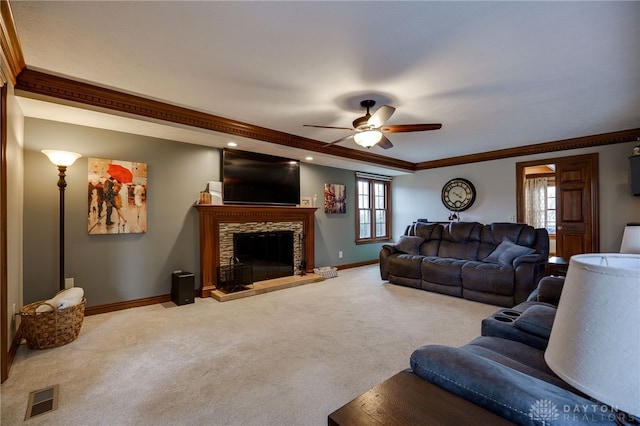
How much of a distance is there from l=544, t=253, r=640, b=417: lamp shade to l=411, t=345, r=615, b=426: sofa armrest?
210 mm

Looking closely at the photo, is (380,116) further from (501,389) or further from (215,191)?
(215,191)

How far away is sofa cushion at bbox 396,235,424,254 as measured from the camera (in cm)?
512

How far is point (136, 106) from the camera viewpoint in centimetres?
312

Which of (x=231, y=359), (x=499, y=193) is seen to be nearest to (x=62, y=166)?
(x=231, y=359)

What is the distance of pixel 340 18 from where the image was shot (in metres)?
1.91

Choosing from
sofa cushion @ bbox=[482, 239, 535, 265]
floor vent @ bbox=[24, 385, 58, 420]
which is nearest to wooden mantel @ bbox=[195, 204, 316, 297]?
floor vent @ bbox=[24, 385, 58, 420]

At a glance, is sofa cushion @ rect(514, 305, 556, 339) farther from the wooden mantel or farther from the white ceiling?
the wooden mantel

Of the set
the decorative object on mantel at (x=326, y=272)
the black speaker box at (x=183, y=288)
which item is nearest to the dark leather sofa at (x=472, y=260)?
the decorative object on mantel at (x=326, y=272)

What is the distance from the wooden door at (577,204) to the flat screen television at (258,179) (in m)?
4.53

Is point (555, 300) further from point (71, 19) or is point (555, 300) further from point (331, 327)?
Answer: point (71, 19)

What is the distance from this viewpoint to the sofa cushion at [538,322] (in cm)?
156

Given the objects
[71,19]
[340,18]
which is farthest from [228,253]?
[340,18]

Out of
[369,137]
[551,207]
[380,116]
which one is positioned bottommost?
[551,207]

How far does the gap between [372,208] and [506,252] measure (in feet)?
11.4
